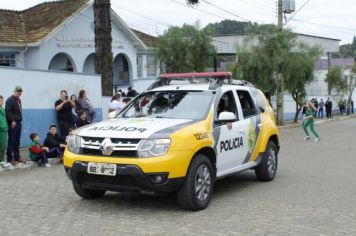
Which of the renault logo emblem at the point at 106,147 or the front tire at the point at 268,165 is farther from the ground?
the renault logo emblem at the point at 106,147

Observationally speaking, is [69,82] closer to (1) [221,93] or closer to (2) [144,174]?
(1) [221,93]

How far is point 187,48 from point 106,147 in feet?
74.4

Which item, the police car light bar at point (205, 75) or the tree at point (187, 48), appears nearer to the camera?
the police car light bar at point (205, 75)

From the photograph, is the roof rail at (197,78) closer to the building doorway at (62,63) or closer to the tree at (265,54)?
the building doorway at (62,63)

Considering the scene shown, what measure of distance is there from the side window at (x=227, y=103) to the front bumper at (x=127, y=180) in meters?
1.80

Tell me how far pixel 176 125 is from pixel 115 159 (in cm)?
98

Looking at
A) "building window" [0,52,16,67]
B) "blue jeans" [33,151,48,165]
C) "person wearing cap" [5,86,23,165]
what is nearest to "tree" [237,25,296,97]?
"building window" [0,52,16,67]

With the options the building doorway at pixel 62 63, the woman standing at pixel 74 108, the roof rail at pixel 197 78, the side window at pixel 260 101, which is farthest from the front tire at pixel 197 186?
the building doorway at pixel 62 63

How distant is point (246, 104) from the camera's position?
31.2 ft

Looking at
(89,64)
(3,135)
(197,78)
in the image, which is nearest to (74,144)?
(197,78)

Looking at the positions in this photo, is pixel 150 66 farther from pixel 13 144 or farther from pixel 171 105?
pixel 171 105

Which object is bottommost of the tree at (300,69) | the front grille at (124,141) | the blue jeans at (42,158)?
the blue jeans at (42,158)

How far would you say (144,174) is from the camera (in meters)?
7.00

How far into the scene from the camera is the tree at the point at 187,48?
2944 cm
